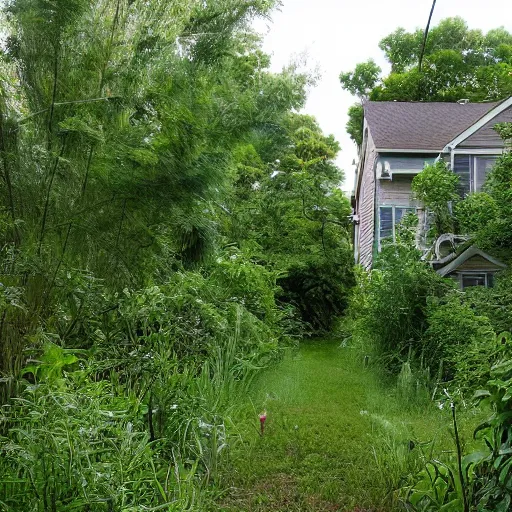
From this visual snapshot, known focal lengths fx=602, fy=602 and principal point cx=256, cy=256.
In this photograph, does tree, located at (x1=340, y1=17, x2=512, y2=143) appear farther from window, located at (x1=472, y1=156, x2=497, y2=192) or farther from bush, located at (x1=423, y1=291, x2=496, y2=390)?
bush, located at (x1=423, y1=291, x2=496, y2=390)

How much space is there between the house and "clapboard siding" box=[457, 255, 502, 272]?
0.30 feet

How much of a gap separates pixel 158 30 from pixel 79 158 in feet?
3.79

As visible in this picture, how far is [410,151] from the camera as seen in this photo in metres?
14.6

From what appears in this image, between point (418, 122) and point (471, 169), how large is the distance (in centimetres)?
349

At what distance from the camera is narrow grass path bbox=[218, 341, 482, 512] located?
3.69 meters

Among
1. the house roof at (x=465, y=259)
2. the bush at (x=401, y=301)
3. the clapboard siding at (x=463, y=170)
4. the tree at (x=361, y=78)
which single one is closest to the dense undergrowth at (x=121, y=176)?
the bush at (x=401, y=301)

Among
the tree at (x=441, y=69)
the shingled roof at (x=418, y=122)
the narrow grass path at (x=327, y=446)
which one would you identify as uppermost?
the tree at (x=441, y=69)

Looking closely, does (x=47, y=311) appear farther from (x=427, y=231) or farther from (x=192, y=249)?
(x=427, y=231)

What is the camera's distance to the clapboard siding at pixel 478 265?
38.7 feet

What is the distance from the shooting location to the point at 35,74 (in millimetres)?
4418

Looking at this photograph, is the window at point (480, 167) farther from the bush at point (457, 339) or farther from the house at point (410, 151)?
the bush at point (457, 339)

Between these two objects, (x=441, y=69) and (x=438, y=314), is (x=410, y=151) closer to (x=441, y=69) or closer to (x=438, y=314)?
(x=438, y=314)

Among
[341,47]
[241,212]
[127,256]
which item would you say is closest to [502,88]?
[241,212]

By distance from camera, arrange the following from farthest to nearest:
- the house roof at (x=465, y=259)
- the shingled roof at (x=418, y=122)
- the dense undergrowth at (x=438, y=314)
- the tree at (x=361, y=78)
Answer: the tree at (x=361, y=78), the shingled roof at (x=418, y=122), the house roof at (x=465, y=259), the dense undergrowth at (x=438, y=314)
